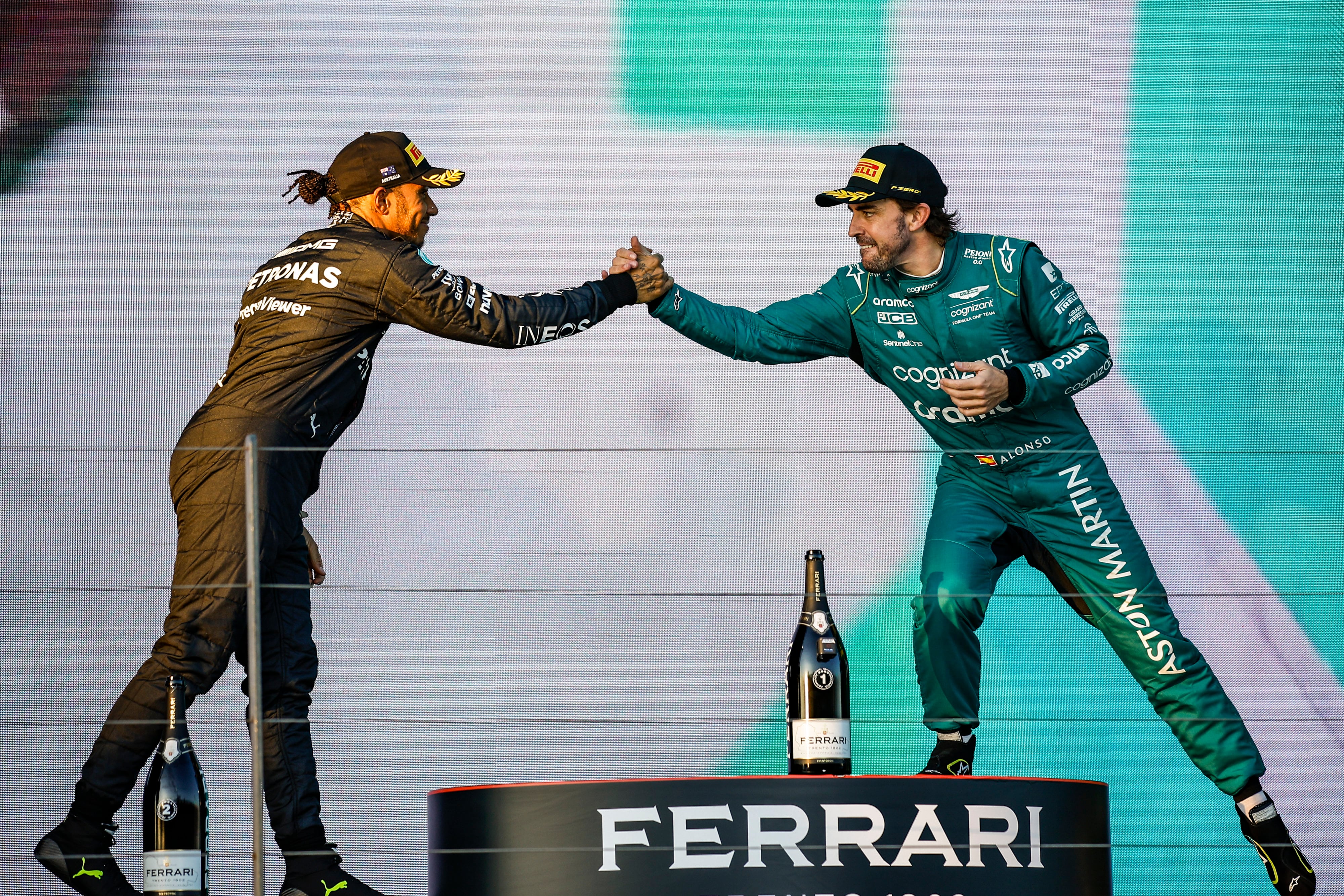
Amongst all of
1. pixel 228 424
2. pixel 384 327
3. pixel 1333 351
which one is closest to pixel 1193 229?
pixel 1333 351

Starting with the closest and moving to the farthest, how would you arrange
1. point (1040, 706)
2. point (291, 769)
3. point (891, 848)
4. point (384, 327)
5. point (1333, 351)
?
1. point (891, 848)
2. point (291, 769)
3. point (384, 327)
4. point (1040, 706)
5. point (1333, 351)

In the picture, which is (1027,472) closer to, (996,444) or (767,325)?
(996,444)

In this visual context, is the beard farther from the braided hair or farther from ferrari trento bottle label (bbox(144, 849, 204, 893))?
ferrari trento bottle label (bbox(144, 849, 204, 893))

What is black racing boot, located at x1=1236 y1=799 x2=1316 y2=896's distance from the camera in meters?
2.89

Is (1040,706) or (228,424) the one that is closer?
(228,424)

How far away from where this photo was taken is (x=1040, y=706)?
3.69m

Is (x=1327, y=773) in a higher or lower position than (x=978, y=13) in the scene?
lower

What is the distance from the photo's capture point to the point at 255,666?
7.38 feet

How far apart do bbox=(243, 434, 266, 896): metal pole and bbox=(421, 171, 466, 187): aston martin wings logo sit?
738 mm

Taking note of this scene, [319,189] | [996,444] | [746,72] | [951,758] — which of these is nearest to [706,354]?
[746,72]

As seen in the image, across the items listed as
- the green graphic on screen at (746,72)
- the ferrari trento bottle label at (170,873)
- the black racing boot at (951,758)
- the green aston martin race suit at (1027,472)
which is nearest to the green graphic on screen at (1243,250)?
the green graphic on screen at (746,72)

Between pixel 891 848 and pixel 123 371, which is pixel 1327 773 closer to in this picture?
pixel 891 848

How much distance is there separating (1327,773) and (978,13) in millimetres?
1862

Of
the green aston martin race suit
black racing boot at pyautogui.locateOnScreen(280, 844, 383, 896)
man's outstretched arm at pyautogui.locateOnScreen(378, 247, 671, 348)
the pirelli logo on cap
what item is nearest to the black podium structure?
black racing boot at pyautogui.locateOnScreen(280, 844, 383, 896)
